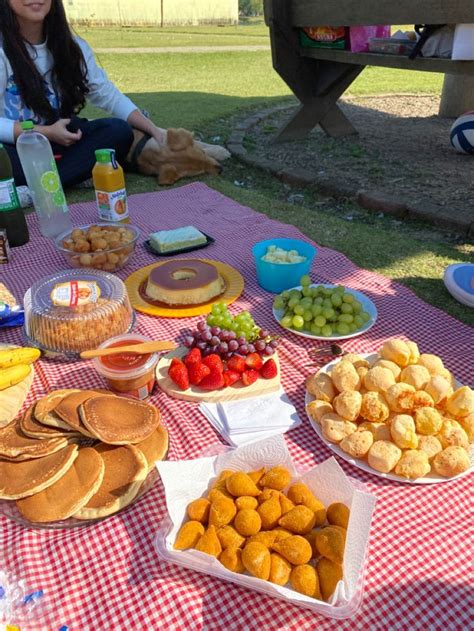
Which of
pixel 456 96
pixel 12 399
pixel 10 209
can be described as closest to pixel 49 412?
pixel 12 399

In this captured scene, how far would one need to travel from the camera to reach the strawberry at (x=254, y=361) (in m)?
1.99

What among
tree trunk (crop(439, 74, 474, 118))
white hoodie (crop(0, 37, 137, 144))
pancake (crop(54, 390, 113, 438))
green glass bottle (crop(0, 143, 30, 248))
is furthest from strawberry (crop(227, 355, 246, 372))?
tree trunk (crop(439, 74, 474, 118))

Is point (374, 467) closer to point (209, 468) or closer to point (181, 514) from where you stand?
point (209, 468)

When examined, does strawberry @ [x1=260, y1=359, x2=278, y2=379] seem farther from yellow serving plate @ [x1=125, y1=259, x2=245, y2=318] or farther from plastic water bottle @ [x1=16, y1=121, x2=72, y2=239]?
plastic water bottle @ [x1=16, y1=121, x2=72, y2=239]

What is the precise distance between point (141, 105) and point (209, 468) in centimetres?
739

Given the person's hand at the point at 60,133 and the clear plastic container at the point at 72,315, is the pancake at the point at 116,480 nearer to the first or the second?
the clear plastic container at the point at 72,315

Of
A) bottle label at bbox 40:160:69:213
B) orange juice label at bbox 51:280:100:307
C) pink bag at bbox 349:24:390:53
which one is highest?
pink bag at bbox 349:24:390:53

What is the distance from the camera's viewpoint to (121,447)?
1542 mm

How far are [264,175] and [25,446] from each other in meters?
3.99

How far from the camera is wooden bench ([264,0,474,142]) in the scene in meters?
3.78

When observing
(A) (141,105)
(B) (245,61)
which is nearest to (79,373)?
(A) (141,105)

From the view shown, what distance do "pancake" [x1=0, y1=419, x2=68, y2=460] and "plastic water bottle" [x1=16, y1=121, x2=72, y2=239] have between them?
211 centimetres

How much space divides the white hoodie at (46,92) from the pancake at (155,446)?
2974mm

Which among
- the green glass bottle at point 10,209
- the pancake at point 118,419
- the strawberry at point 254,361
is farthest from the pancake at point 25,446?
the green glass bottle at point 10,209
